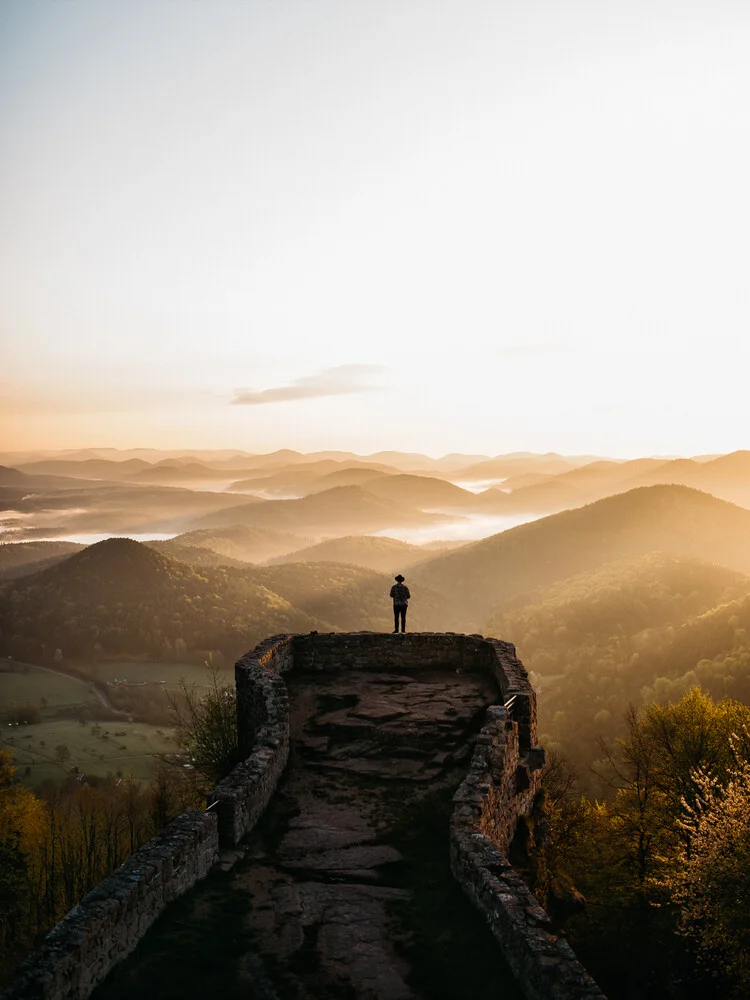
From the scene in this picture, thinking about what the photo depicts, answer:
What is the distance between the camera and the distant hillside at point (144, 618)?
6821 inches

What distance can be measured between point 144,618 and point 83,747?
68.0 meters

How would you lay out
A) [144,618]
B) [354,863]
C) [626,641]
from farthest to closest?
1. [144,618]
2. [626,641]
3. [354,863]

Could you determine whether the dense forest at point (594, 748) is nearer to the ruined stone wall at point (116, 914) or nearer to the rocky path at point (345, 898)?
the rocky path at point (345, 898)

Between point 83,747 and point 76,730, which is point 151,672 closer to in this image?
point 76,730

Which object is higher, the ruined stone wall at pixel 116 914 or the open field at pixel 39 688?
the ruined stone wall at pixel 116 914

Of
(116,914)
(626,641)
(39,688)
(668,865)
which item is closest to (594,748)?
(626,641)

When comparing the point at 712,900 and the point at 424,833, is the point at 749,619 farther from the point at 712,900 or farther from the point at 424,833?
the point at 424,833

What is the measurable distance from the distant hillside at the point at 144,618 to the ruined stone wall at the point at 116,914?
15657 centimetres

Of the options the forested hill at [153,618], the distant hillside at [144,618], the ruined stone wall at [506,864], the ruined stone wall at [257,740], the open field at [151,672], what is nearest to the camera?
the ruined stone wall at [506,864]

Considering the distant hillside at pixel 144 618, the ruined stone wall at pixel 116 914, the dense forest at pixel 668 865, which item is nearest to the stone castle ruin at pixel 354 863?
the ruined stone wall at pixel 116 914

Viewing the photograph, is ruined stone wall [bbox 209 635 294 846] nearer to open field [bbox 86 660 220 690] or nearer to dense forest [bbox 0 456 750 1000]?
dense forest [bbox 0 456 750 1000]

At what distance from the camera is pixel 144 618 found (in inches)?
7141

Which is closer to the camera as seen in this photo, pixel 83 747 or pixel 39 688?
pixel 83 747

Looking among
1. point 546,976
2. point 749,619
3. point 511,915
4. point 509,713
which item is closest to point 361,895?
point 511,915
